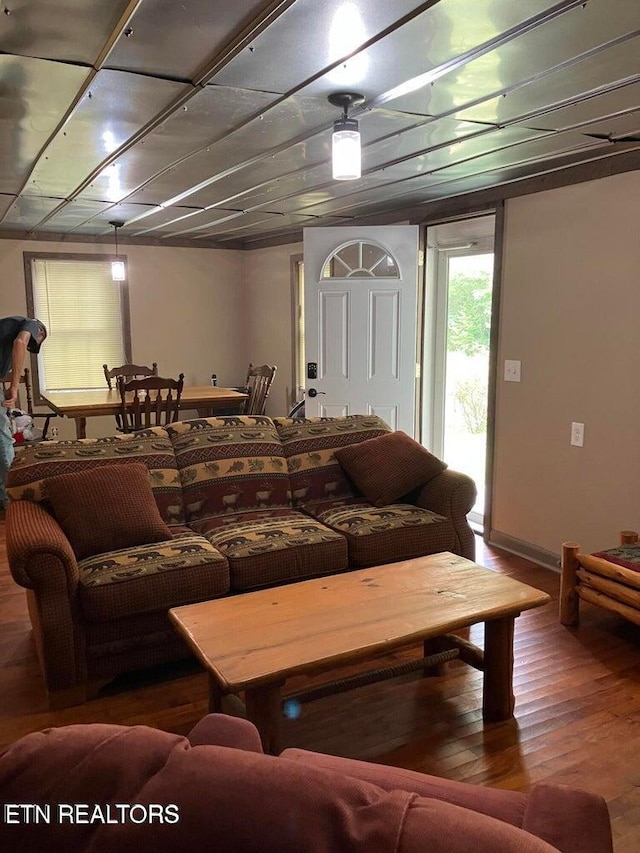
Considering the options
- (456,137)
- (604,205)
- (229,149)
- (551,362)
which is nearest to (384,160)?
(456,137)

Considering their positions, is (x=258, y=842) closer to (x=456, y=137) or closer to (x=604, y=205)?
(x=456, y=137)

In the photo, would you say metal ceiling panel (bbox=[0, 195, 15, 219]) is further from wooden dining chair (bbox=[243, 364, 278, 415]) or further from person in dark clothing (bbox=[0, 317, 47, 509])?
wooden dining chair (bbox=[243, 364, 278, 415])

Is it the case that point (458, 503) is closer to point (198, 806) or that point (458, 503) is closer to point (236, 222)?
point (198, 806)

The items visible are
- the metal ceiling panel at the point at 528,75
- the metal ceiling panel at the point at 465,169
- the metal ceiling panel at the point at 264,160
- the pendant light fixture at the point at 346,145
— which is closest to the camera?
the metal ceiling panel at the point at 528,75

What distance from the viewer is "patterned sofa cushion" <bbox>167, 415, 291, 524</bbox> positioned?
3377mm

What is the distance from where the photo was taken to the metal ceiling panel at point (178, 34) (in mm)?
1743

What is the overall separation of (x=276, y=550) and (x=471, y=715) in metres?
1.01

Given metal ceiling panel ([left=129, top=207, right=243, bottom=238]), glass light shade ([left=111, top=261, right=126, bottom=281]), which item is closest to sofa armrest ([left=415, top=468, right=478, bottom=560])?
metal ceiling panel ([left=129, top=207, right=243, bottom=238])

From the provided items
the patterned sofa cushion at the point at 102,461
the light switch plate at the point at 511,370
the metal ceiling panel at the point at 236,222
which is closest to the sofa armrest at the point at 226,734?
A: the patterned sofa cushion at the point at 102,461

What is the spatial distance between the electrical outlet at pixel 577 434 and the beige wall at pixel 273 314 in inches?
139

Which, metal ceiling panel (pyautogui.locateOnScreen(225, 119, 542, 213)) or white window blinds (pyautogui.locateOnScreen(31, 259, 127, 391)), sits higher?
metal ceiling panel (pyautogui.locateOnScreen(225, 119, 542, 213))

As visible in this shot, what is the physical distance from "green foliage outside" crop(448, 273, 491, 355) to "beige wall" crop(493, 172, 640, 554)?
493 mm

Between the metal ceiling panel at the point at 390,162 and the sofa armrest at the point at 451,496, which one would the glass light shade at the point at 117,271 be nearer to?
the metal ceiling panel at the point at 390,162

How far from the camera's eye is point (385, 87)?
2.32 m
